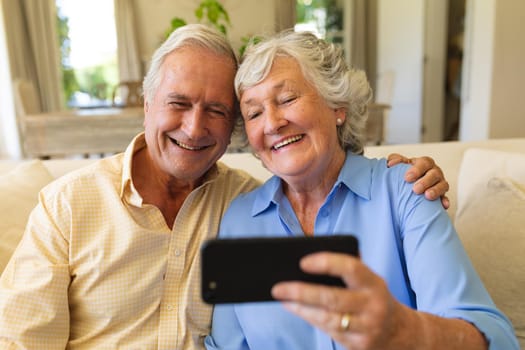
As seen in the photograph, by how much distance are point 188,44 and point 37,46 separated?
221 inches

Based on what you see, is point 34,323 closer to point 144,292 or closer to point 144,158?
point 144,292

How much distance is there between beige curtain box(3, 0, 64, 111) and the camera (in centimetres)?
547

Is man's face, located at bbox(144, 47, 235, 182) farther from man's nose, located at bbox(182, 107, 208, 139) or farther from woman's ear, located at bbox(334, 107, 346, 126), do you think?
A: woman's ear, located at bbox(334, 107, 346, 126)

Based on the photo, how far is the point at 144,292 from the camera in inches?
40.8

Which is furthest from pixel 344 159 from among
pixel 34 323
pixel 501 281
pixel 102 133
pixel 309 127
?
pixel 102 133

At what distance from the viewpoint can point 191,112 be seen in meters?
1.06

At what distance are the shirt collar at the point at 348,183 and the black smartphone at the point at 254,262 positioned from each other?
0.48 meters

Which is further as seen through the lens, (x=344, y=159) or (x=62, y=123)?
(x=62, y=123)

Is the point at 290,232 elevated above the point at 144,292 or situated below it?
above

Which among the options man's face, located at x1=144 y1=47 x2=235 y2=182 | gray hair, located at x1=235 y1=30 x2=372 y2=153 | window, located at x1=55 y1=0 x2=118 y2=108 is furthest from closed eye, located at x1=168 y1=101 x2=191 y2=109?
window, located at x1=55 y1=0 x2=118 y2=108

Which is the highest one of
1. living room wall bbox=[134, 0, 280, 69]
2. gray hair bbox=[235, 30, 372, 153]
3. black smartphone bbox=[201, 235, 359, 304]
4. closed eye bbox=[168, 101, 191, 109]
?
living room wall bbox=[134, 0, 280, 69]

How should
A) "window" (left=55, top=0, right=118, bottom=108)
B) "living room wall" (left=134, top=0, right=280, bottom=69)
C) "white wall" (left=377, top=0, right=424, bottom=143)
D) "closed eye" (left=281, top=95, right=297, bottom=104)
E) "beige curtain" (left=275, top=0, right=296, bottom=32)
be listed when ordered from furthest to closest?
"beige curtain" (left=275, top=0, right=296, bottom=32), "living room wall" (left=134, top=0, right=280, bottom=69), "window" (left=55, top=0, right=118, bottom=108), "white wall" (left=377, top=0, right=424, bottom=143), "closed eye" (left=281, top=95, right=297, bottom=104)

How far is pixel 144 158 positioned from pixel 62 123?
5.45 feet

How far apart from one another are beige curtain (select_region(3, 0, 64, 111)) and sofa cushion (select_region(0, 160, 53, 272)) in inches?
188
